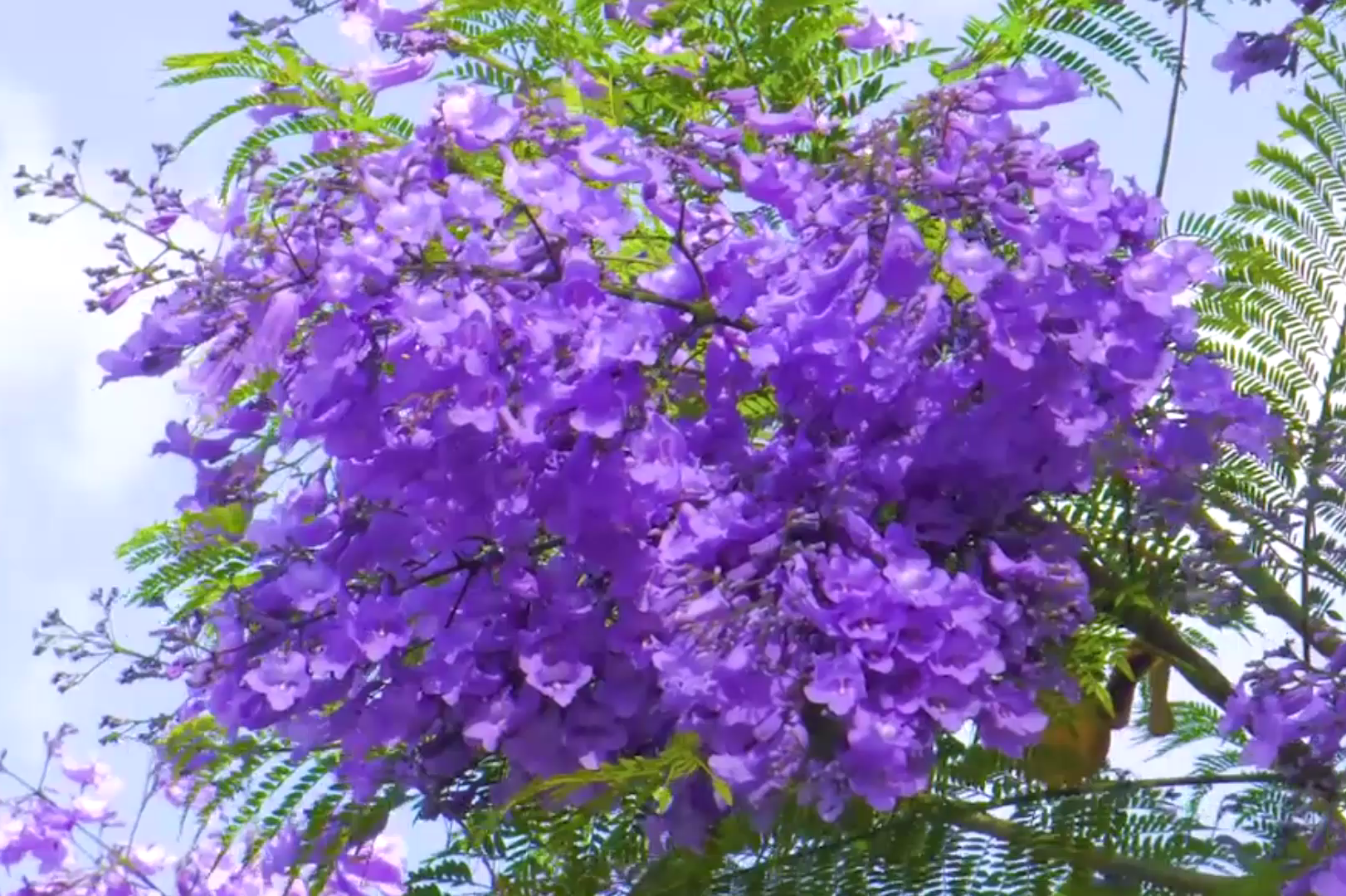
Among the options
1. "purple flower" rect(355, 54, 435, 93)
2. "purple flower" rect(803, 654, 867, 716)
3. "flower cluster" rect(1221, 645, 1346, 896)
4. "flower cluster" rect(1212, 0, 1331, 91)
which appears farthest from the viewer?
"flower cluster" rect(1212, 0, 1331, 91)

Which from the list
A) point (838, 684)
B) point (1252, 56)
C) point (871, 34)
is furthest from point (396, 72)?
point (1252, 56)

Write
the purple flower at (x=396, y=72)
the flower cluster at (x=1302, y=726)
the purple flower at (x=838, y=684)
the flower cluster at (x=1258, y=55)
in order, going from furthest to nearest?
the flower cluster at (x=1258, y=55)
the purple flower at (x=396, y=72)
the flower cluster at (x=1302, y=726)
the purple flower at (x=838, y=684)

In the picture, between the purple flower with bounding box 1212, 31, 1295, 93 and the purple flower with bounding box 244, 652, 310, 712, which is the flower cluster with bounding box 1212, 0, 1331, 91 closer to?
the purple flower with bounding box 1212, 31, 1295, 93

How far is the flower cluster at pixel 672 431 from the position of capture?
1.17m

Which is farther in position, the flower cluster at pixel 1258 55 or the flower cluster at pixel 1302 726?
the flower cluster at pixel 1258 55

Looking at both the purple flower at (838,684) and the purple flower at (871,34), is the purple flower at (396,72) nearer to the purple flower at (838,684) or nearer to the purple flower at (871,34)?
the purple flower at (871,34)

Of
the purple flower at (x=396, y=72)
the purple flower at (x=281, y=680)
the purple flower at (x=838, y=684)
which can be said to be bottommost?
the purple flower at (x=838, y=684)

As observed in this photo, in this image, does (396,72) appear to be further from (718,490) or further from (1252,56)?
(1252,56)

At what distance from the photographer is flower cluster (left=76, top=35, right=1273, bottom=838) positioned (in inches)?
46.2

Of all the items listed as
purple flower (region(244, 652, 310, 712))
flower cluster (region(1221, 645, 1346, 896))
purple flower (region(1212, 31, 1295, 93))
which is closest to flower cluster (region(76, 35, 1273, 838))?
purple flower (region(244, 652, 310, 712))

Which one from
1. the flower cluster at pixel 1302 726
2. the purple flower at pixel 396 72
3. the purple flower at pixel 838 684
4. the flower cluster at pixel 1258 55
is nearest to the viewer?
the purple flower at pixel 838 684

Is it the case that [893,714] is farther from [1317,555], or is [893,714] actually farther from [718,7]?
[718,7]

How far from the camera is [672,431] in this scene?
1178mm

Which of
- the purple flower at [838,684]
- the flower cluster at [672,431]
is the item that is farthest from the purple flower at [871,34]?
the purple flower at [838,684]
